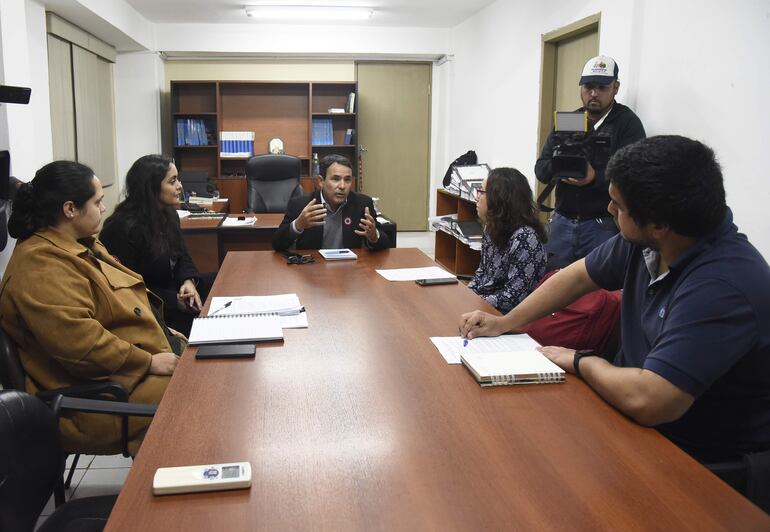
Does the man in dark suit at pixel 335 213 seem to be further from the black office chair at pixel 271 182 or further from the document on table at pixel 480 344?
the black office chair at pixel 271 182

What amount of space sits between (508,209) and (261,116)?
19.8ft

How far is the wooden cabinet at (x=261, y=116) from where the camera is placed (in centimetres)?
813

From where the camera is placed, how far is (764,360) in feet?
4.64

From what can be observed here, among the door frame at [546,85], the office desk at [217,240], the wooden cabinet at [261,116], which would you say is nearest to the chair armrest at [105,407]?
the office desk at [217,240]

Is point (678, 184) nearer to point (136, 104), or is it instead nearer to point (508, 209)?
point (508, 209)

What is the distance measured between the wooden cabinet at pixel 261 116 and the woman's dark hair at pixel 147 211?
4961 mm

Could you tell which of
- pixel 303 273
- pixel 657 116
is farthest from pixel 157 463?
pixel 657 116

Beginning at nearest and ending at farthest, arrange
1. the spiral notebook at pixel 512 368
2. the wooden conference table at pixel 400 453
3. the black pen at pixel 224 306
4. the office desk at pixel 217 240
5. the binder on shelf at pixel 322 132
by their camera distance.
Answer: the wooden conference table at pixel 400 453, the spiral notebook at pixel 512 368, the black pen at pixel 224 306, the office desk at pixel 217 240, the binder on shelf at pixel 322 132

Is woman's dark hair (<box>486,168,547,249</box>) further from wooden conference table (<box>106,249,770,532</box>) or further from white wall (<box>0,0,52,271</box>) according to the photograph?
white wall (<box>0,0,52,271</box>)

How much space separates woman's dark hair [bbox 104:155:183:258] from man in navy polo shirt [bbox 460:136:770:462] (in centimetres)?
211

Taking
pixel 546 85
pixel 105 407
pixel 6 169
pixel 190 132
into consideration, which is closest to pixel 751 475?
pixel 105 407

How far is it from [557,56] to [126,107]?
5.24 meters

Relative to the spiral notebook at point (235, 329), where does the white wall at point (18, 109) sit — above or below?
above

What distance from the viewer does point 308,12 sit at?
7.00m
